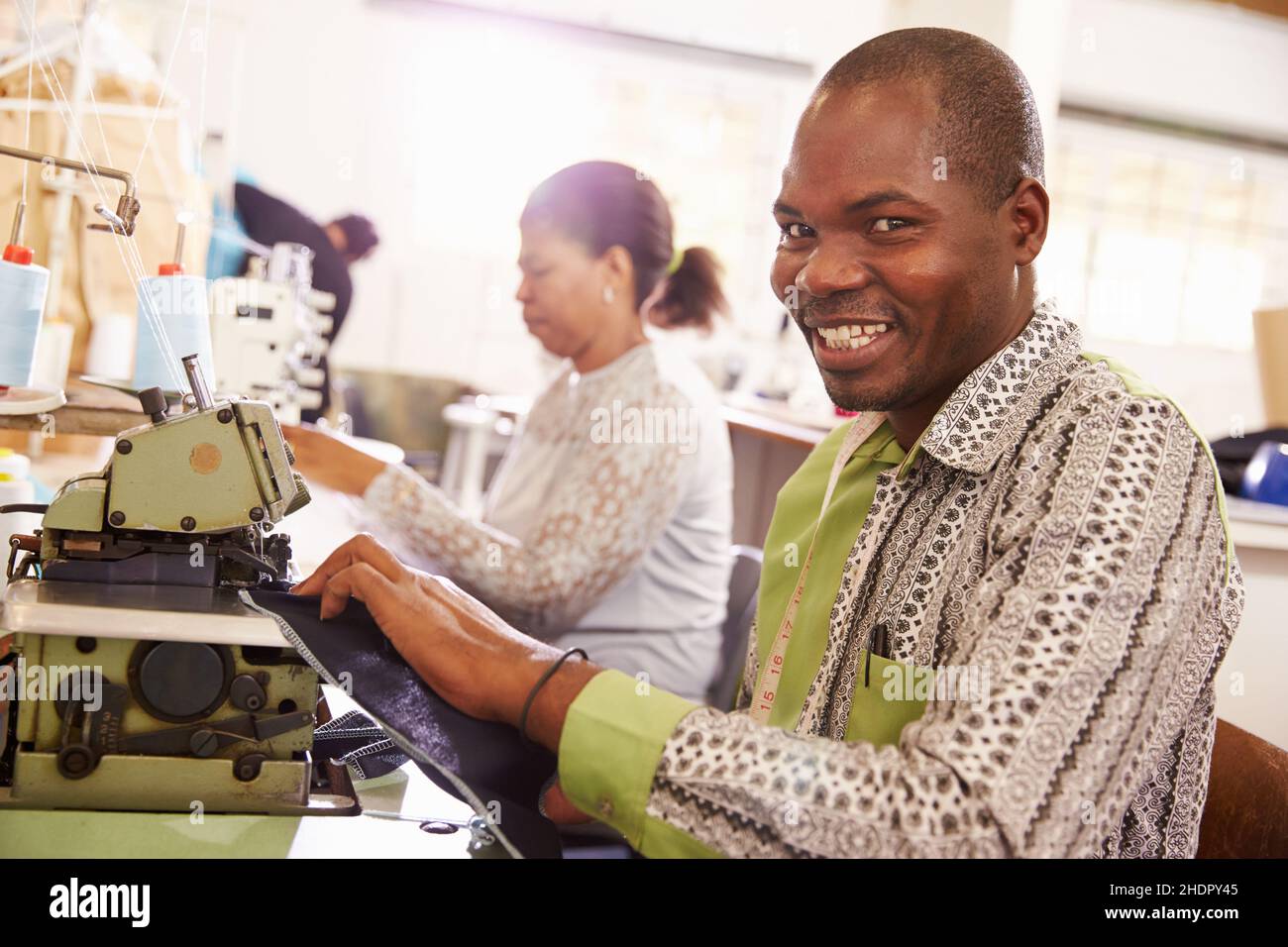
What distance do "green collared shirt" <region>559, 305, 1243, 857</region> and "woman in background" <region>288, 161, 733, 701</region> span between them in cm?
108

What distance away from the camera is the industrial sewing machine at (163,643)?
3.41 ft

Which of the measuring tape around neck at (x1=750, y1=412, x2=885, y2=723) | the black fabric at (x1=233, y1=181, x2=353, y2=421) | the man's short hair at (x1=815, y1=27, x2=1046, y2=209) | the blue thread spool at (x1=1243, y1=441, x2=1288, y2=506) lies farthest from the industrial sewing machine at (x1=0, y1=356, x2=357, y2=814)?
the black fabric at (x1=233, y1=181, x2=353, y2=421)

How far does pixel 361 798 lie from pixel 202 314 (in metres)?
0.99

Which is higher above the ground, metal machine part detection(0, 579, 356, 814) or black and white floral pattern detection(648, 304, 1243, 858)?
black and white floral pattern detection(648, 304, 1243, 858)

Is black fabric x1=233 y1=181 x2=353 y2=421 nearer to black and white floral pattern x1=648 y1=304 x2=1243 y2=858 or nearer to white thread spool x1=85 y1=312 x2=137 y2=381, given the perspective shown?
white thread spool x1=85 y1=312 x2=137 y2=381

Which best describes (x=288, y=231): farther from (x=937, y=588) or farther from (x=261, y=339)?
(x=937, y=588)

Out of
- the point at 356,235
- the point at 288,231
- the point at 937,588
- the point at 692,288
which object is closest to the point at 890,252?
the point at 937,588

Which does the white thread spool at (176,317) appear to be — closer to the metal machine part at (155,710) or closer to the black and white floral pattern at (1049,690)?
the metal machine part at (155,710)

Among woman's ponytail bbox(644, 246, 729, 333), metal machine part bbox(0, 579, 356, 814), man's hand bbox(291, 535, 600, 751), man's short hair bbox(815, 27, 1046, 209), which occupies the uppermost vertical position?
man's short hair bbox(815, 27, 1046, 209)

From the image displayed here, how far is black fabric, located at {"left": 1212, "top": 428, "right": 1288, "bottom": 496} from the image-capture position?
285cm

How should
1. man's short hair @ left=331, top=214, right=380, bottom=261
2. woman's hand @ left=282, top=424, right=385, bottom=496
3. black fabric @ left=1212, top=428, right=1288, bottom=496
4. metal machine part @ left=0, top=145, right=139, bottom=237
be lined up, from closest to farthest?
metal machine part @ left=0, top=145, right=139, bottom=237 → woman's hand @ left=282, top=424, right=385, bottom=496 → black fabric @ left=1212, top=428, right=1288, bottom=496 → man's short hair @ left=331, top=214, right=380, bottom=261

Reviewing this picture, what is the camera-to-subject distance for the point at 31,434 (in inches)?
89.2

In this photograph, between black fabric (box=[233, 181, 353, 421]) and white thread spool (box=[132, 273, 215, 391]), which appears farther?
black fabric (box=[233, 181, 353, 421])
